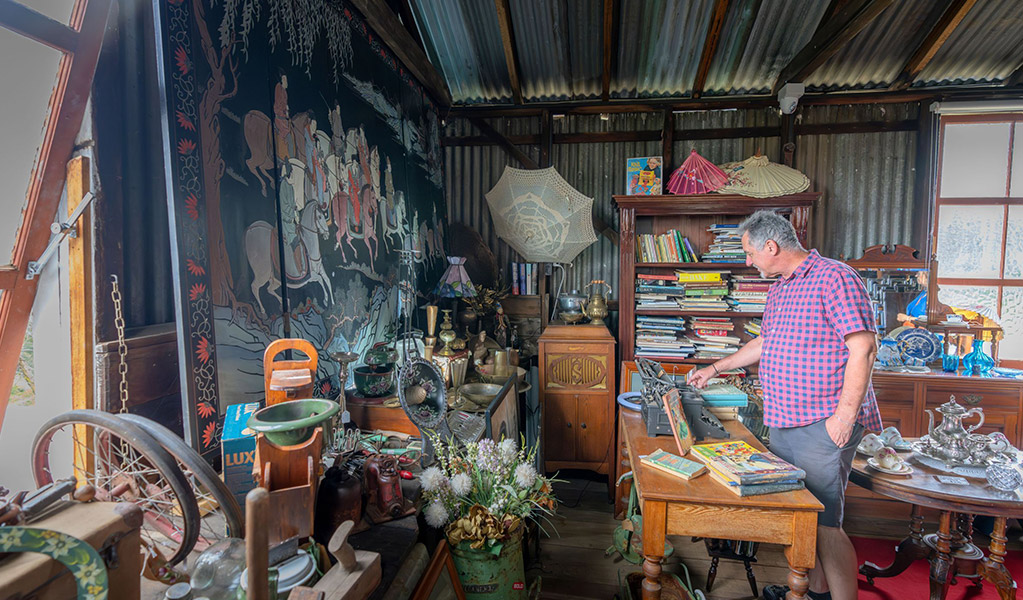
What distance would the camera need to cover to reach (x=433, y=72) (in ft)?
13.7

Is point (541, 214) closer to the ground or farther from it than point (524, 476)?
farther from it

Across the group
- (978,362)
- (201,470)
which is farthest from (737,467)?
(978,362)

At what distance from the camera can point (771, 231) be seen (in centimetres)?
246

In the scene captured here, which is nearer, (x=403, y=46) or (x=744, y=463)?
(x=744, y=463)

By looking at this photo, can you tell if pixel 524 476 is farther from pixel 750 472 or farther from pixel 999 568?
pixel 999 568

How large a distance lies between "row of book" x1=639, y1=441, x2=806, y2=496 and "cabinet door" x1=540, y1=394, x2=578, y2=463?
6.27 feet

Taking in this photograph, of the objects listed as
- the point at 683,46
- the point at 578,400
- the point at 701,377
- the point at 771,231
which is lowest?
the point at 578,400

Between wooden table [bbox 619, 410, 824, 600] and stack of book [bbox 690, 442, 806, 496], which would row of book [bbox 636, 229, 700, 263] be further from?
wooden table [bbox 619, 410, 824, 600]

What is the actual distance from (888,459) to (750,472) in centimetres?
113

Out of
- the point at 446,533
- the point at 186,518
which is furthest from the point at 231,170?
the point at 446,533

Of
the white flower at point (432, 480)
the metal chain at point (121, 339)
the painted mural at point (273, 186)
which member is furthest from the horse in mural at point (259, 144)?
the white flower at point (432, 480)

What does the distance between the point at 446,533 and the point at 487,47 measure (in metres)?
4.00

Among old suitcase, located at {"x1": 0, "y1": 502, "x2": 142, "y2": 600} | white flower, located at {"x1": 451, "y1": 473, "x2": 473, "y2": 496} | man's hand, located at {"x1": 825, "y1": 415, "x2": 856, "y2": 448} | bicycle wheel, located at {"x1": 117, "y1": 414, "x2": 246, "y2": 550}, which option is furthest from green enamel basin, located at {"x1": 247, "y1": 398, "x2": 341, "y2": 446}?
man's hand, located at {"x1": 825, "y1": 415, "x2": 856, "y2": 448}

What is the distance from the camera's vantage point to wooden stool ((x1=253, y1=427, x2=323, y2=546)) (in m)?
1.28
